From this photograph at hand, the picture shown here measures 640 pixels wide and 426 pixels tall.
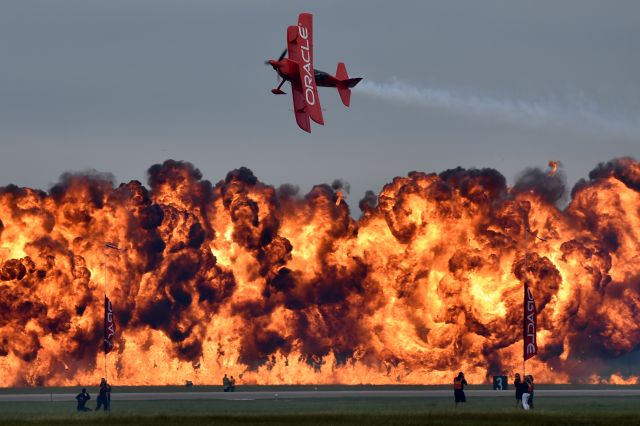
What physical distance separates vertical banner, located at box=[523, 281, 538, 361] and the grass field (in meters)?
4.69

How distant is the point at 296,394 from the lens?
145 m

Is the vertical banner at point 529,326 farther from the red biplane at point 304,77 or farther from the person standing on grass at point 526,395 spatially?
the red biplane at point 304,77

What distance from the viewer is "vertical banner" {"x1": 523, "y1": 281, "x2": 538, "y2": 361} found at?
127762mm

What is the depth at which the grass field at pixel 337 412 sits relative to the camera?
342 feet

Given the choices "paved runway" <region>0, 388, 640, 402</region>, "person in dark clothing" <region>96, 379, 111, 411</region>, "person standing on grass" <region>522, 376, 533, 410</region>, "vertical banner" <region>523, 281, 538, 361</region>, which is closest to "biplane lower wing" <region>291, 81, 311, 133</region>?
"vertical banner" <region>523, 281, 538, 361</region>

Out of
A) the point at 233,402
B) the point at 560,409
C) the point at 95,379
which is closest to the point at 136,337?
the point at 95,379

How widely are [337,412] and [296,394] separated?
113 feet

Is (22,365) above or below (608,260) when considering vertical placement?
below

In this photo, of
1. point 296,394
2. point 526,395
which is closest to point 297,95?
point 296,394

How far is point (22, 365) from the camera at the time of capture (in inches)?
7594

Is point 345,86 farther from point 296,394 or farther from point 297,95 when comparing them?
point 296,394

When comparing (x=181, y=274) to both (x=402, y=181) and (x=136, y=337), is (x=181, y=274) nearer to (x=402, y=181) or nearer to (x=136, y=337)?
(x=136, y=337)

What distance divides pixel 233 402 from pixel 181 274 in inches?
2774

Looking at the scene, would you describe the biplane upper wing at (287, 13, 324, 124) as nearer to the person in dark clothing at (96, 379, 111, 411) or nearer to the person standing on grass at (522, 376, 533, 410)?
the person standing on grass at (522, 376, 533, 410)
